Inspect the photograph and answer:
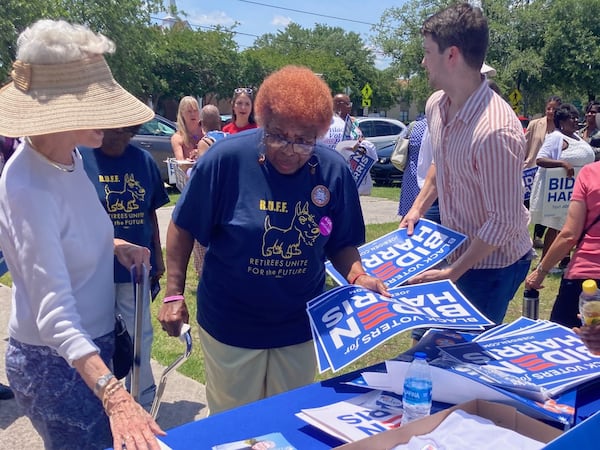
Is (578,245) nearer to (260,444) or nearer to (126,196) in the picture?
(260,444)

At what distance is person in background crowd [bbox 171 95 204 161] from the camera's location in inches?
249

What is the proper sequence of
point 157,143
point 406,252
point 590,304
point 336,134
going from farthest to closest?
point 157,143 → point 336,134 → point 406,252 → point 590,304

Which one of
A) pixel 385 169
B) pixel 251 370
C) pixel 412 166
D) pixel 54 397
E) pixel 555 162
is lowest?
pixel 385 169

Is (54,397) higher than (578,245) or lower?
lower

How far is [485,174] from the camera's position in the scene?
2408 millimetres

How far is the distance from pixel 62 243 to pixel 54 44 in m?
0.57

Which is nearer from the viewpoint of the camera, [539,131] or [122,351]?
[122,351]

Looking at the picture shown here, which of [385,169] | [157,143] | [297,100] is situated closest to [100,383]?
[297,100]

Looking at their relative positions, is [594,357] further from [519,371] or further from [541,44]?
[541,44]

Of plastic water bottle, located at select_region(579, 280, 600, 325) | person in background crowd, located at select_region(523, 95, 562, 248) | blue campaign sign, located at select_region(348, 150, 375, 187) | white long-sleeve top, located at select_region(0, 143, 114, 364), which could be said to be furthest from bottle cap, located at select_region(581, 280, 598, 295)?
person in background crowd, located at select_region(523, 95, 562, 248)

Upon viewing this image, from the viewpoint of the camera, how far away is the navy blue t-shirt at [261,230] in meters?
2.20

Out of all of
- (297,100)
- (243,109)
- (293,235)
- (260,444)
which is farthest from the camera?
(243,109)

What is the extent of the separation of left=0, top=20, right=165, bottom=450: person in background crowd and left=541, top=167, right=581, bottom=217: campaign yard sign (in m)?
5.46

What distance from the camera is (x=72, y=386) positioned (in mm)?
1885
